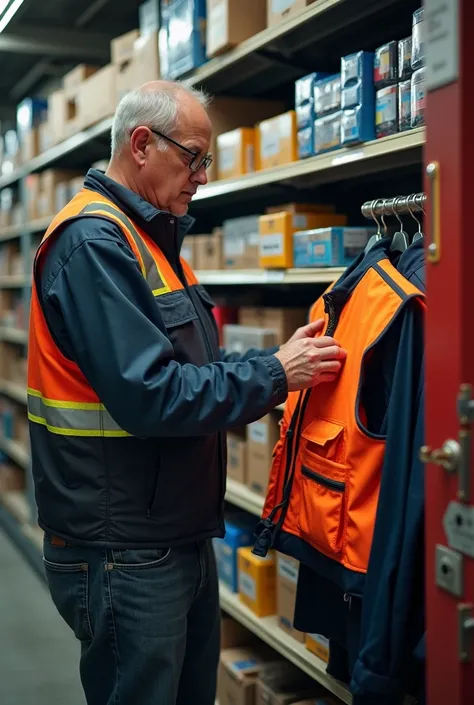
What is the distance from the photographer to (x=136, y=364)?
5.41ft

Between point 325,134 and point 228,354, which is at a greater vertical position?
point 325,134

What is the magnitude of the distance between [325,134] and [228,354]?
69 cm

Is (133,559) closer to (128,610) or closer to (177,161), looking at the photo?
(128,610)

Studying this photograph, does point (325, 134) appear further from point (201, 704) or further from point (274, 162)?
point (201, 704)

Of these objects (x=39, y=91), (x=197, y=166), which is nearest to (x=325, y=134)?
(x=197, y=166)

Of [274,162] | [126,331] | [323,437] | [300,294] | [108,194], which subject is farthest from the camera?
[300,294]

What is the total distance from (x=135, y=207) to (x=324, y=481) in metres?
0.78

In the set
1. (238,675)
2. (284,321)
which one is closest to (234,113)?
(284,321)

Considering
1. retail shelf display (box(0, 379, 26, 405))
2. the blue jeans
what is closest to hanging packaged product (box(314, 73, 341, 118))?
the blue jeans

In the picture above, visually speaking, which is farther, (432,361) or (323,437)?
(323,437)

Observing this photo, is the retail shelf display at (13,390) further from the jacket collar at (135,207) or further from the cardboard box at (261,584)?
the jacket collar at (135,207)

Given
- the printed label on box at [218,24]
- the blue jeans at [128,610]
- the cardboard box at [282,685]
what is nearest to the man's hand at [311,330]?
the blue jeans at [128,610]

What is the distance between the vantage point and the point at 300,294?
3.24m

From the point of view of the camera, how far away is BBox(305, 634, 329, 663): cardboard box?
233 cm
